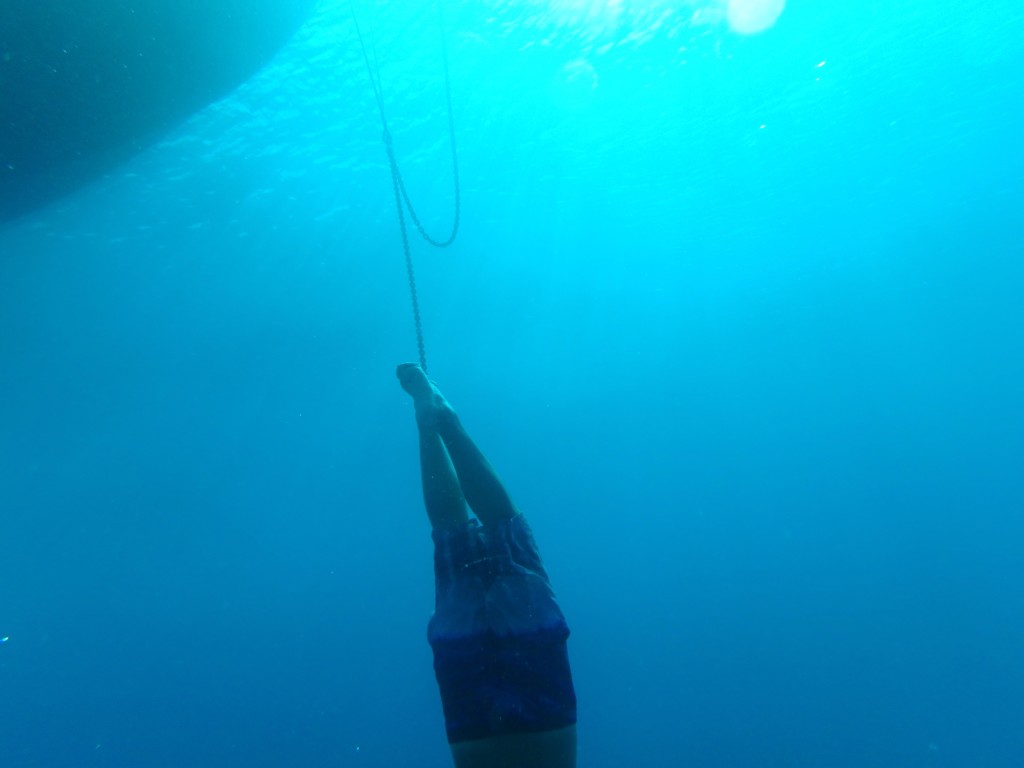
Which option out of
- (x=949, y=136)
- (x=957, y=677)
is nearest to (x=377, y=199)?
(x=949, y=136)

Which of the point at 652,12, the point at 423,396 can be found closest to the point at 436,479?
the point at 423,396

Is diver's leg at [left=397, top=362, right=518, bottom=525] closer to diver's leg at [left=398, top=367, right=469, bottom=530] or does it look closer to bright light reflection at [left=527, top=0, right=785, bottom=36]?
diver's leg at [left=398, top=367, right=469, bottom=530]

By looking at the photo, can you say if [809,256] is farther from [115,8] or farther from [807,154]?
[115,8]

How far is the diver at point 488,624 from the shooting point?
331 centimetres

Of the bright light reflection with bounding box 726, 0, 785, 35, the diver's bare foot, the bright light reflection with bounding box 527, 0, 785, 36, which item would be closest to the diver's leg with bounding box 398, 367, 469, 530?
the diver's bare foot

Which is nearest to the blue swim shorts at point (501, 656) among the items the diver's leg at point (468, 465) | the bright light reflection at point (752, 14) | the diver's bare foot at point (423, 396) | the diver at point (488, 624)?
the diver at point (488, 624)

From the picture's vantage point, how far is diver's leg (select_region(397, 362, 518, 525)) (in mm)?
3980

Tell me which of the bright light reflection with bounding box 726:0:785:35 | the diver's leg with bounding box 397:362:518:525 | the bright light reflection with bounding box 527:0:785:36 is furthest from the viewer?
the bright light reflection with bounding box 726:0:785:35

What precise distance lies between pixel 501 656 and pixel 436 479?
1209 mm

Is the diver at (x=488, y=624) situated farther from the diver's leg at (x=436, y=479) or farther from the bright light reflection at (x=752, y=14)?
the bright light reflection at (x=752, y=14)

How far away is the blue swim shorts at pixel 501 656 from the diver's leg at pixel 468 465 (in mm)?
392

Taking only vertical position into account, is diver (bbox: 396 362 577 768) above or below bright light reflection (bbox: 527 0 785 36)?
below

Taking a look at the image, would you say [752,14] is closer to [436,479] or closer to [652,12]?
[652,12]

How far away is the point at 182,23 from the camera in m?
6.05
